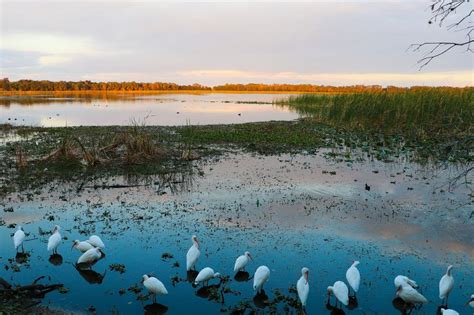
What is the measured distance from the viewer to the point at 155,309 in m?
5.75

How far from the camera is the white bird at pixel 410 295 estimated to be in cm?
562

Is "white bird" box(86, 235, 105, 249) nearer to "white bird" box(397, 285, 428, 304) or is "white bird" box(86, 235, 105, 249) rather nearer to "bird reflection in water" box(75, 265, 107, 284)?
"bird reflection in water" box(75, 265, 107, 284)

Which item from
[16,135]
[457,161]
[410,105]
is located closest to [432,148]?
[457,161]

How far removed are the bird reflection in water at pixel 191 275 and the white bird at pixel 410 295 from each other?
10.1ft

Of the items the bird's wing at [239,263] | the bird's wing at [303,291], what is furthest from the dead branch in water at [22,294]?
the bird's wing at [303,291]

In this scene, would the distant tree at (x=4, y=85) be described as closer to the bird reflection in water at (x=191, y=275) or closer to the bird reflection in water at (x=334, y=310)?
the bird reflection in water at (x=191, y=275)

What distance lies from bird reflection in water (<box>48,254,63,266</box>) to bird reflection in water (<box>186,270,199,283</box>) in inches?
90.8

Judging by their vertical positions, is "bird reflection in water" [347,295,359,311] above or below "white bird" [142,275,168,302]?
below

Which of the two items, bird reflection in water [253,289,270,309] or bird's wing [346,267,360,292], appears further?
bird's wing [346,267,360,292]

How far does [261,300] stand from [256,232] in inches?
104

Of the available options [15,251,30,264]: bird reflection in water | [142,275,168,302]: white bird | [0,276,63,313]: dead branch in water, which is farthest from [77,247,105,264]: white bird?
[142,275,168,302]: white bird

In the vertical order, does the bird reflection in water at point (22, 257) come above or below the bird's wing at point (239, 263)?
below

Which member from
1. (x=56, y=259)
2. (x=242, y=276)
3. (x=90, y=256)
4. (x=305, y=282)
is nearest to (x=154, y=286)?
(x=242, y=276)

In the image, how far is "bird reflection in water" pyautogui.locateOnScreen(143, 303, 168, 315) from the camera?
223 inches
